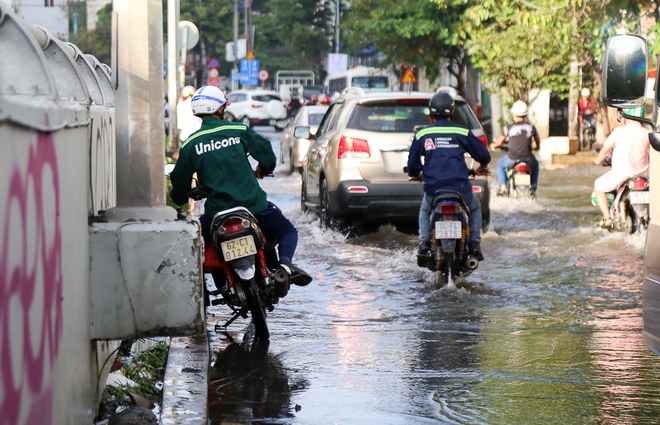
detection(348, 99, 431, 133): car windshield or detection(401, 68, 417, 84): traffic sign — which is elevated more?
detection(401, 68, 417, 84): traffic sign

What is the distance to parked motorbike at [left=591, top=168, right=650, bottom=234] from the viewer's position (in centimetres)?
1248

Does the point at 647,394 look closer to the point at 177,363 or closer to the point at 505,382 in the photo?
the point at 505,382

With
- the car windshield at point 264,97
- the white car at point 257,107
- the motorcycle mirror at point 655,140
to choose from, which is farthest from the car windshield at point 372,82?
the motorcycle mirror at point 655,140

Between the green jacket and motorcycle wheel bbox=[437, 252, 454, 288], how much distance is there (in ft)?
7.96

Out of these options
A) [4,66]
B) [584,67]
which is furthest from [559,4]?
[584,67]

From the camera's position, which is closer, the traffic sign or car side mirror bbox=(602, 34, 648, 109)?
car side mirror bbox=(602, 34, 648, 109)

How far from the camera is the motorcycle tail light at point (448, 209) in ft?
30.4

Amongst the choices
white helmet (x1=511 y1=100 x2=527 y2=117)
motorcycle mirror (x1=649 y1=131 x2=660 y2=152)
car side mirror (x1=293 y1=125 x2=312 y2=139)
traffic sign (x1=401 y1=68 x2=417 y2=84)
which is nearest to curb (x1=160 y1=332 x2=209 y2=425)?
motorcycle mirror (x1=649 y1=131 x2=660 y2=152)

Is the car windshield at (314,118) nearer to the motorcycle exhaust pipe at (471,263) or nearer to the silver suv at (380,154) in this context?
the silver suv at (380,154)

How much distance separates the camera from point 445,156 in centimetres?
941

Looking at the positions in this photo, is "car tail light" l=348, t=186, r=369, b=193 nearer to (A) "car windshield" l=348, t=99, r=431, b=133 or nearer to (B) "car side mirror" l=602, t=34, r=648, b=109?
Answer: (A) "car windshield" l=348, t=99, r=431, b=133

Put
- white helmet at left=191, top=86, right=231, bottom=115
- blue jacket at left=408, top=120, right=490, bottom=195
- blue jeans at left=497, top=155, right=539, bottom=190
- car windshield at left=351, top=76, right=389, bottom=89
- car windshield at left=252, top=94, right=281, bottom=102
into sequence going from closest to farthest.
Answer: white helmet at left=191, top=86, right=231, bottom=115, blue jacket at left=408, top=120, right=490, bottom=195, blue jeans at left=497, top=155, right=539, bottom=190, car windshield at left=252, top=94, right=281, bottom=102, car windshield at left=351, top=76, right=389, bottom=89

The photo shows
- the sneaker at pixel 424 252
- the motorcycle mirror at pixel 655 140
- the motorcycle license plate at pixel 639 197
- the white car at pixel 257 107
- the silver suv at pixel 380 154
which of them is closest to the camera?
the motorcycle mirror at pixel 655 140

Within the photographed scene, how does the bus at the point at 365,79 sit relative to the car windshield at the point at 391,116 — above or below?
above
